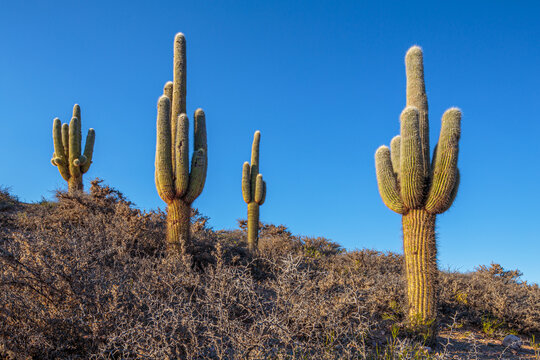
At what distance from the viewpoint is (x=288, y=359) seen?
141 inches

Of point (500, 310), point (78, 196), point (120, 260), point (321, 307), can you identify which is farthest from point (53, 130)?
point (500, 310)

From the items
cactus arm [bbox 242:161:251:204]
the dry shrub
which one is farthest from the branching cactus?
cactus arm [bbox 242:161:251:204]

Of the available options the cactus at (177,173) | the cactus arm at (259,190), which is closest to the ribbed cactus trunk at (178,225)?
the cactus at (177,173)

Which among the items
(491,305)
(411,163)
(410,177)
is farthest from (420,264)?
(491,305)

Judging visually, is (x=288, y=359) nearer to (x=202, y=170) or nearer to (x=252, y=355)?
(x=252, y=355)

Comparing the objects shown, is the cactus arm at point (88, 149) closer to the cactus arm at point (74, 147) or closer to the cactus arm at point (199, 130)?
the cactus arm at point (74, 147)

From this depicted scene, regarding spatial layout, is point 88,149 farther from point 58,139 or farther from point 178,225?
point 178,225

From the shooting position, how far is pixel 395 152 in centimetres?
691

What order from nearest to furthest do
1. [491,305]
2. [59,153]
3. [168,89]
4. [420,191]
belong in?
1. [420,191]
2. [491,305]
3. [168,89]
4. [59,153]

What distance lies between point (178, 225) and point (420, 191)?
5.35 metres

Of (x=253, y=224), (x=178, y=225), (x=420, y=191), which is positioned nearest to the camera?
(x=420, y=191)

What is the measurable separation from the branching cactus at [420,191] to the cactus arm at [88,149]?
12.1 m

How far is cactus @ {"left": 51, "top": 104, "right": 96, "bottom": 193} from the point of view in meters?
14.4

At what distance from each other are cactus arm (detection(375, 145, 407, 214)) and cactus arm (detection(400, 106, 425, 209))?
0.40 ft
